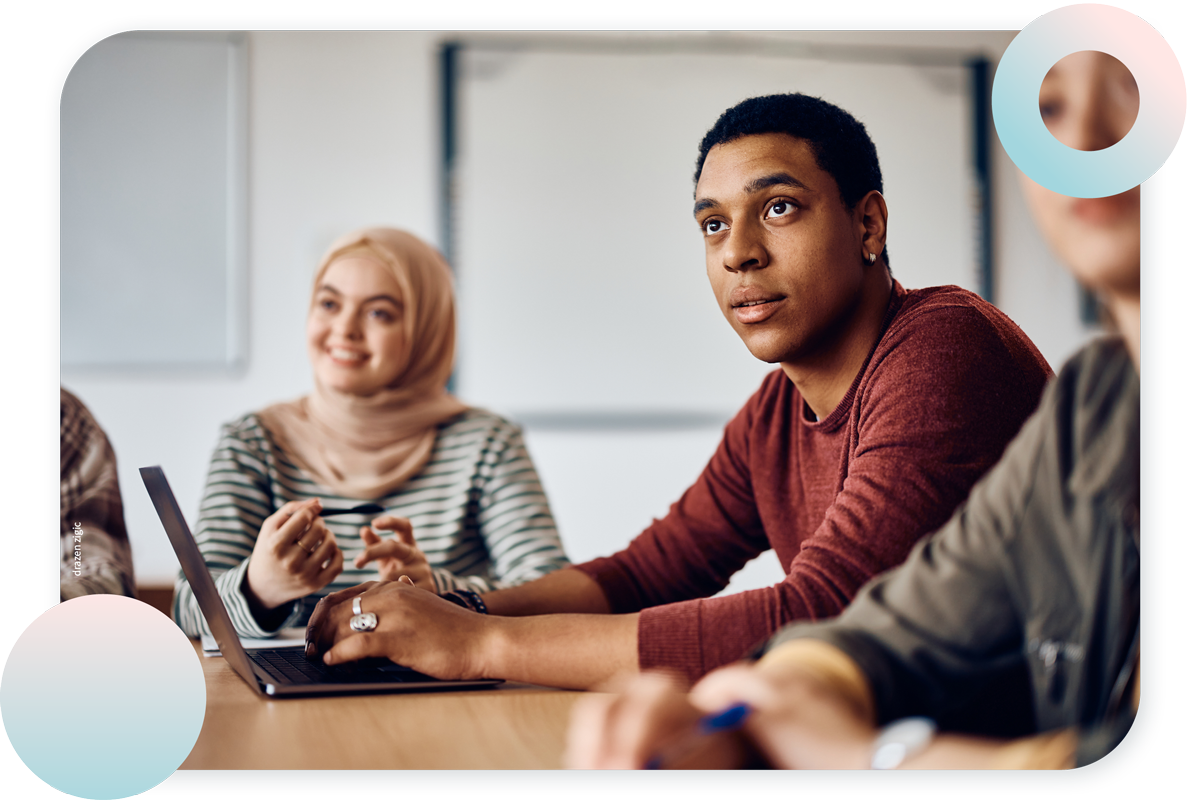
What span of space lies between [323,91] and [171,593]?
1.10 meters

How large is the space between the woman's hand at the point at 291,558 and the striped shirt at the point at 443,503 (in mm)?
202

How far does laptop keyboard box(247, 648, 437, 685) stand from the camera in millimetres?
719

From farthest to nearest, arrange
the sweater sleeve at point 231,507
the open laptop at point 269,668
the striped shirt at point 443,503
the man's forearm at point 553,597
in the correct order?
1. the striped shirt at point 443,503
2. the sweater sleeve at point 231,507
3. the man's forearm at point 553,597
4. the open laptop at point 269,668

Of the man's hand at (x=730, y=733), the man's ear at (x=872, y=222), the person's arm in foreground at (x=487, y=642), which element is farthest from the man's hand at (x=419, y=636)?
the man's ear at (x=872, y=222)

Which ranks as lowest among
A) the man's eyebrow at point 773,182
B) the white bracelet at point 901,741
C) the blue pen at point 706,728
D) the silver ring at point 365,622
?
the white bracelet at point 901,741

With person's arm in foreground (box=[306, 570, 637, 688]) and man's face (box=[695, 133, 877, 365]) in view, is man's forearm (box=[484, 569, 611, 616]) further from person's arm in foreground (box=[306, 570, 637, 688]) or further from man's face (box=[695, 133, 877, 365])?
man's face (box=[695, 133, 877, 365])

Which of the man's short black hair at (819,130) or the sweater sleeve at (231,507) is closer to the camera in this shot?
the man's short black hair at (819,130)

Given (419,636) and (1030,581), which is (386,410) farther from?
(1030,581)

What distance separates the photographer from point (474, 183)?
1937 millimetres

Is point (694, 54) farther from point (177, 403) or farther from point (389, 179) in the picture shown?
point (177, 403)

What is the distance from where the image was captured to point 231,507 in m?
1.21

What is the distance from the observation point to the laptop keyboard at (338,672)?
719 millimetres

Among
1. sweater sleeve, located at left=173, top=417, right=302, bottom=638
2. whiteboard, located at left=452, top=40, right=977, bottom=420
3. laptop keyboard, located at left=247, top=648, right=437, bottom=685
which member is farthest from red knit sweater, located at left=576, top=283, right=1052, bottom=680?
whiteboard, located at left=452, top=40, right=977, bottom=420

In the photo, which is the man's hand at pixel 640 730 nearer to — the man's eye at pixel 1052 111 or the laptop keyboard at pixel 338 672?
the laptop keyboard at pixel 338 672
